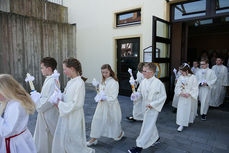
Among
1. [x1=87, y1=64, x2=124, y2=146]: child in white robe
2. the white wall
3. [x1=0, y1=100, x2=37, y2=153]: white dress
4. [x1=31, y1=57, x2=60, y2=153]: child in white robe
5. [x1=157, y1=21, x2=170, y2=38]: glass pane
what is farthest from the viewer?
the white wall

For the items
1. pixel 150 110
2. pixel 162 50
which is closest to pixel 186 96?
pixel 150 110

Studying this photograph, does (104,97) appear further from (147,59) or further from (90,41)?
(90,41)

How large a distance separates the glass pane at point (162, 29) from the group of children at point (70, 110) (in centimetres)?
195

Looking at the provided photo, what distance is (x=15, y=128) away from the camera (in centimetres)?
177

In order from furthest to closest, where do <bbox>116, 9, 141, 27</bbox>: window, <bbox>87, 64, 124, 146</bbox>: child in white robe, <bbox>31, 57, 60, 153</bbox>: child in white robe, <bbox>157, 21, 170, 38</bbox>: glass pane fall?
<bbox>116, 9, 141, 27</bbox>: window
<bbox>157, 21, 170, 38</bbox>: glass pane
<bbox>87, 64, 124, 146</bbox>: child in white robe
<bbox>31, 57, 60, 153</bbox>: child in white robe

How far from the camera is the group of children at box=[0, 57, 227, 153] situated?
182cm

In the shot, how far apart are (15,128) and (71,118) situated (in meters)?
0.87

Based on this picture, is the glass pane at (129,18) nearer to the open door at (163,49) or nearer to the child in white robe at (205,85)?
the open door at (163,49)

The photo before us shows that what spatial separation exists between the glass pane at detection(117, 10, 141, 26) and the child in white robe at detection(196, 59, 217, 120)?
3282 millimetres

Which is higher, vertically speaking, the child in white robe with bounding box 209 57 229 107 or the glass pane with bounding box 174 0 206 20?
the glass pane with bounding box 174 0 206 20

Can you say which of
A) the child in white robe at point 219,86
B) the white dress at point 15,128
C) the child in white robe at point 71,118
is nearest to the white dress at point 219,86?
the child in white robe at point 219,86

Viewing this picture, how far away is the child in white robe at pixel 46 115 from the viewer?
8.55 ft

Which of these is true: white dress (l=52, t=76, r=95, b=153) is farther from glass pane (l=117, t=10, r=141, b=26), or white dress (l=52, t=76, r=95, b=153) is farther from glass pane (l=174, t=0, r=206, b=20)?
glass pane (l=117, t=10, r=141, b=26)

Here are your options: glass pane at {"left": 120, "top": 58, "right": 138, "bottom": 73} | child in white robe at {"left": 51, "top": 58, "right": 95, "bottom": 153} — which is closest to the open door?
glass pane at {"left": 120, "top": 58, "right": 138, "bottom": 73}
